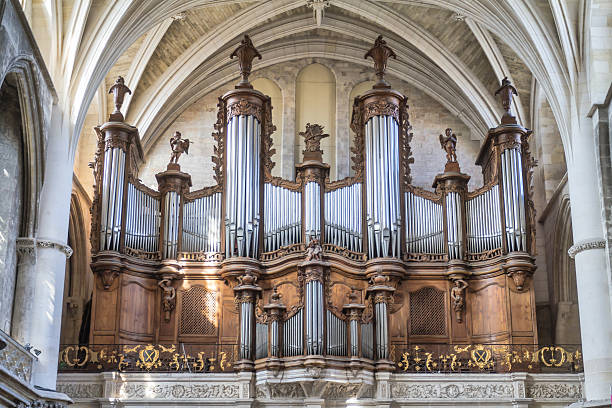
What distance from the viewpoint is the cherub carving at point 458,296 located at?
22.0 m

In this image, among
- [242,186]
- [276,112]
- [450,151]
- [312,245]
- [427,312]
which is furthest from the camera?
[276,112]

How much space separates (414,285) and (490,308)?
5.71ft

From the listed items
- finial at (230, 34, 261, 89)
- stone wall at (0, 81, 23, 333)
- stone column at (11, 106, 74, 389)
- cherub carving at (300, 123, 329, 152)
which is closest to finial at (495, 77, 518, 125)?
cherub carving at (300, 123, 329, 152)

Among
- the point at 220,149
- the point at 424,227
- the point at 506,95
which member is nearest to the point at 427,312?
the point at 424,227

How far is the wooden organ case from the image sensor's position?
2106 centimetres

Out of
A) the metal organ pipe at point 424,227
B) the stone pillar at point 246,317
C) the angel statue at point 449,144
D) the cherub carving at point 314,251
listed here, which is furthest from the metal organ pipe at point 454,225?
the stone pillar at point 246,317

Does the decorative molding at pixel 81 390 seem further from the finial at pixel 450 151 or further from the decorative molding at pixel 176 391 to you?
the finial at pixel 450 151

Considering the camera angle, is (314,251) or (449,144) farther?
(449,144)

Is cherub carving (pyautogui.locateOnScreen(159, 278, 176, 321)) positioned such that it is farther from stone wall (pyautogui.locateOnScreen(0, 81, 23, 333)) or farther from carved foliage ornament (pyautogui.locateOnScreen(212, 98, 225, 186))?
stone wall (pyautogui.locateOnScreen(0, 81, 23, 333))

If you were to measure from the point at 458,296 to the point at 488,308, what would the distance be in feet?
2.30

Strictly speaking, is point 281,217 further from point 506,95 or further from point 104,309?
point 506,95

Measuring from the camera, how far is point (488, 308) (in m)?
21.9

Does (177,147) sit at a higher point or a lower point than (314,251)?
higher

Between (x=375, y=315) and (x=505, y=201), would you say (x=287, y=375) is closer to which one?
(x=375, y=315)
